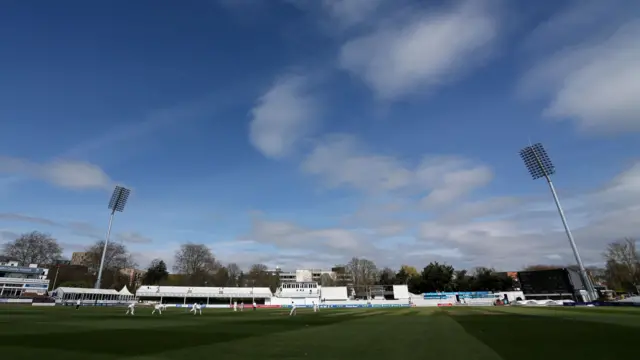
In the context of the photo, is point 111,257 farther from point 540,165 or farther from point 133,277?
point 540,165

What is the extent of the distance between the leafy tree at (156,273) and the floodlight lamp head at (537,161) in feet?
414

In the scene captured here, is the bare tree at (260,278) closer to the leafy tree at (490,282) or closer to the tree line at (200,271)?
the tree line at (200,271)

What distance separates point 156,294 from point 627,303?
4290 inches

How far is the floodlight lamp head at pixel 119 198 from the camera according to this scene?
91438 mm

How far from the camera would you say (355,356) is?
34.9ft

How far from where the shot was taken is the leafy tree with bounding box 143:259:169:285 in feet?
414

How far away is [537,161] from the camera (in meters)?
70.7

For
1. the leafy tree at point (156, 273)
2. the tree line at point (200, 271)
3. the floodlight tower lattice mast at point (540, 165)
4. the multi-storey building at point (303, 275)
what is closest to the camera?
the floodlight tower lattice mast at point (540, 165)

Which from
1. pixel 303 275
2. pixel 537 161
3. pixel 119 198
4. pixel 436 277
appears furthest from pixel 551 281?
pixel 119 198

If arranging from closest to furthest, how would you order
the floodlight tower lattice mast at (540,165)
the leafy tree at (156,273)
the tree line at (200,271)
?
the floodlight tower lattice mast at (540,165)
the tree line at (200,271)
the leafy tree at (156,273)

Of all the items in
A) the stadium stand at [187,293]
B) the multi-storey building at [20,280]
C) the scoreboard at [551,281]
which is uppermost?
the multi-storey building at [20,280]

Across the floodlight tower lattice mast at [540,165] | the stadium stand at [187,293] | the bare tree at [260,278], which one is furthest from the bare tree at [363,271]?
the floodlight tower lattice mast at [540,165]

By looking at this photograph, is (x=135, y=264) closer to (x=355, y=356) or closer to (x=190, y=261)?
(x=190, y=261)

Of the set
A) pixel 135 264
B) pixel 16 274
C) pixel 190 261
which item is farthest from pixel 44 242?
pixel 190 261
